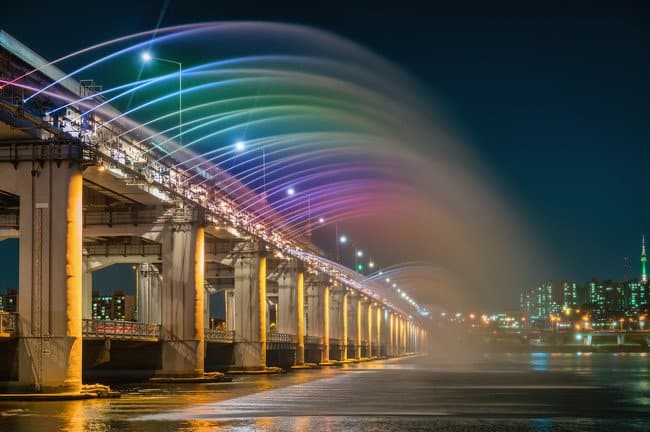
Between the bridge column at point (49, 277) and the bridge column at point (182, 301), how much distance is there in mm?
18486

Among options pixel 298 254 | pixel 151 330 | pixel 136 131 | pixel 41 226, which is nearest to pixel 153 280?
pixel 298 254

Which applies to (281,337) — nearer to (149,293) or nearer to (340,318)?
(149,293)

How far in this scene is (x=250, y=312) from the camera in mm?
77250

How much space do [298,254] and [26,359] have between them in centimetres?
5777

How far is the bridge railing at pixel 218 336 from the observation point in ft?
241

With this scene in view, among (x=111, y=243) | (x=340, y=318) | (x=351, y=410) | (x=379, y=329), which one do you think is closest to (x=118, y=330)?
(x=111, y=243)

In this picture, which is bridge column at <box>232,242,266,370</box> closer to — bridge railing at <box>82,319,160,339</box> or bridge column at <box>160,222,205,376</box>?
bridge column at <box>160,222,205,376</box>

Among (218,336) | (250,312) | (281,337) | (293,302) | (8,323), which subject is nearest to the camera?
(8,323)

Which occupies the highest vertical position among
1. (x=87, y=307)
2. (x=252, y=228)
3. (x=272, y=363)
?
(x=252, y=228)

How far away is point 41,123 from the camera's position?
38469 mm

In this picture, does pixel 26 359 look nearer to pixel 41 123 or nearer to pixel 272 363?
pixel 41 123

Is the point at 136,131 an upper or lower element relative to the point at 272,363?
upper

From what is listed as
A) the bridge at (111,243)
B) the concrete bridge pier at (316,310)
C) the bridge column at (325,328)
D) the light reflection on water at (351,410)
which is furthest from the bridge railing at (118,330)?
the concrete bridge pier at (316,310)

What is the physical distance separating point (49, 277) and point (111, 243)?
3182 cm
